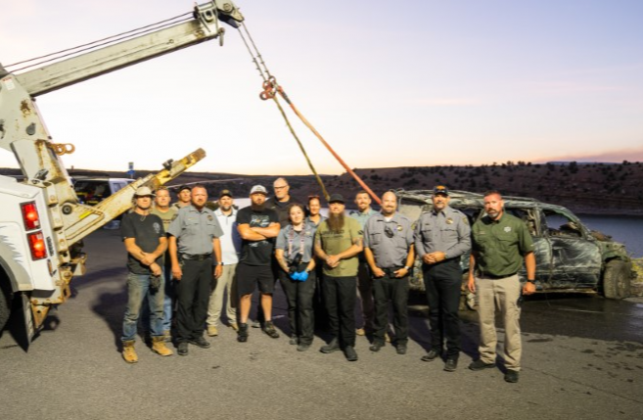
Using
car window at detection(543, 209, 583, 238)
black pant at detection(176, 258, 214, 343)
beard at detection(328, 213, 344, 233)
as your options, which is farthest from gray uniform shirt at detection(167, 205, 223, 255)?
car window at detection(543, 209, 583, 238)

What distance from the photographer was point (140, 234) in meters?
5.87

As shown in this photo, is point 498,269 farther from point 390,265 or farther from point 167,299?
point 167,299

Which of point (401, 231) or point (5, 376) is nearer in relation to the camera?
point (5, 376)

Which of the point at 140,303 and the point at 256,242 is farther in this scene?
the point at 256,242

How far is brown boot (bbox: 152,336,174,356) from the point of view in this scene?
5980 mm

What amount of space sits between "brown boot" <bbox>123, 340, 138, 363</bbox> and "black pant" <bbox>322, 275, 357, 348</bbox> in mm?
2221

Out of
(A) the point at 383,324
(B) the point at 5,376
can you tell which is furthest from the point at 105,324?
(A) the point at 383,324

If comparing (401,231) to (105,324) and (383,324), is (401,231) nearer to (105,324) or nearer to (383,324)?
(383,324)

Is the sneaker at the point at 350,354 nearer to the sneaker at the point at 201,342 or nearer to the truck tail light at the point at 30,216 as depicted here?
the sneaker at the point at 201,342

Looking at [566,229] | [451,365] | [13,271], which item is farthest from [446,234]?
[566,229]

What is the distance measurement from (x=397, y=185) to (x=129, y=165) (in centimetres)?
4546

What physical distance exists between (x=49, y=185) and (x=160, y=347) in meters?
2.49

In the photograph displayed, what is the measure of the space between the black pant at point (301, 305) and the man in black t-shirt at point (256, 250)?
252mm

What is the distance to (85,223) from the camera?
24.3 feet
